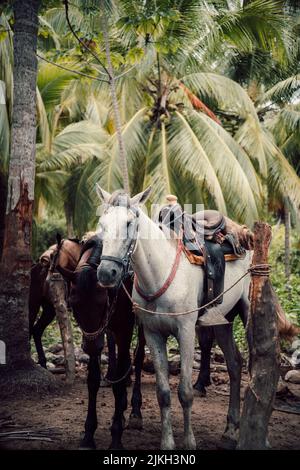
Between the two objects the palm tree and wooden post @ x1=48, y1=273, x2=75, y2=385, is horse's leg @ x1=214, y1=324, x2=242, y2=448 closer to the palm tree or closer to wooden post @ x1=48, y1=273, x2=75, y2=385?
wooden post @ x1=48, y1=273, x2=75, y2=385

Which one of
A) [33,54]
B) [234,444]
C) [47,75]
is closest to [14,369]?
[234,444]

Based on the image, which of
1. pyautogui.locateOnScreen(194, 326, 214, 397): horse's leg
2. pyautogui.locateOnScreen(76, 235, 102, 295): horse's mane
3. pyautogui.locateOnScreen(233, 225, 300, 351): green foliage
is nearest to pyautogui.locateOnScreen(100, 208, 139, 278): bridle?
pyautogui.locateOnScreen(76, 235, 102, 295): horse's mane

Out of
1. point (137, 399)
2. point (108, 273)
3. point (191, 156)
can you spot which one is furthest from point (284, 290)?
point (108, 273)

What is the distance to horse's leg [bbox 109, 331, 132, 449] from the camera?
16.7 ft

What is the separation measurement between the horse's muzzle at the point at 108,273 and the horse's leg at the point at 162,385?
43.5 inches

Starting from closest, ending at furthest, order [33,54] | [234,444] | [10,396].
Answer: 1. [234,444]
2. [10,396]
3. [33,54]

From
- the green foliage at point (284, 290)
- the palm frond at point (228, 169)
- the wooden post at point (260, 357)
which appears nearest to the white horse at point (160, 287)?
the wooden post at point (260, 357)

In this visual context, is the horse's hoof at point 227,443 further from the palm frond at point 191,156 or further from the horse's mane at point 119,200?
the palm frond at point 191,156

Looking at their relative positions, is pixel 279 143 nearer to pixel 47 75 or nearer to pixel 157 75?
pixel 157 75

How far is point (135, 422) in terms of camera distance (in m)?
5.96

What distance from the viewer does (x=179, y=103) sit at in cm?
1429

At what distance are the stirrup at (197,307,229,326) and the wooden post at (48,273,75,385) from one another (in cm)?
321

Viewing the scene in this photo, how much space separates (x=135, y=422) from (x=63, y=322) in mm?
2590
